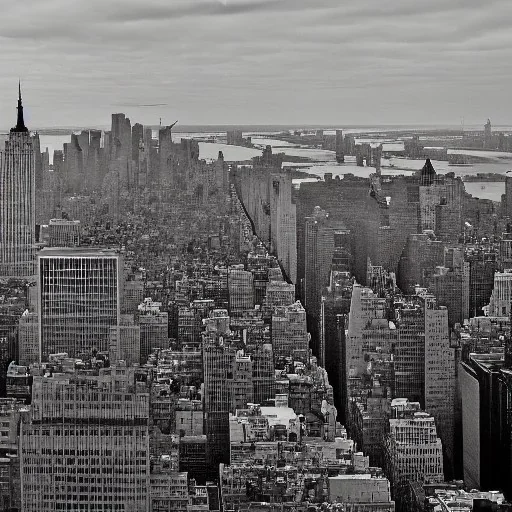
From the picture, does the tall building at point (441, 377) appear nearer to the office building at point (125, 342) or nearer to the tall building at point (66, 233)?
the office building at point (125, 342)

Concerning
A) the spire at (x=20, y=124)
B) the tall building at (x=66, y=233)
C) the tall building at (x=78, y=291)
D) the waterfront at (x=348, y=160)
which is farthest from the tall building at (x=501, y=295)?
the spire at (x=20, y=124)

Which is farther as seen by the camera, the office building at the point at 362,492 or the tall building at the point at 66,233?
the tall building at the point at 66,233

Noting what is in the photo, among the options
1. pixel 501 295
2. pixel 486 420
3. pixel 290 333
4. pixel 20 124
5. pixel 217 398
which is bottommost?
pixel 486 420

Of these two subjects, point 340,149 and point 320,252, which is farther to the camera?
point 320,252

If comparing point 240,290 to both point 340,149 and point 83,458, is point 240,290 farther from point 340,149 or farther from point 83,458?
point 83,458

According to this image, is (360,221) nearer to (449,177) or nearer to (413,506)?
(449,177)

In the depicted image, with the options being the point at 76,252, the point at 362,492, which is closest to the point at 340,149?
the point at 76,252
